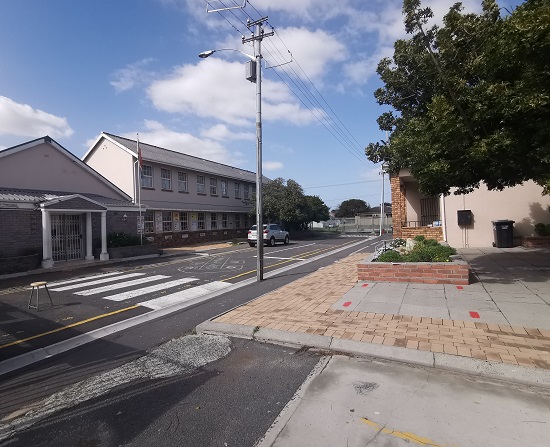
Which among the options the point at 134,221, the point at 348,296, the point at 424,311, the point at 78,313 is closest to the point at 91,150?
the point at 134,221

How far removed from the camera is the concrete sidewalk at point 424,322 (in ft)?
13.7

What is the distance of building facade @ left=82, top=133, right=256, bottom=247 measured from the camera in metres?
24.6

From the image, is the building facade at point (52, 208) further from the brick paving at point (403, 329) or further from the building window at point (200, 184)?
the brick paving at point (403, 329)

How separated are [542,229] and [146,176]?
2329 cm

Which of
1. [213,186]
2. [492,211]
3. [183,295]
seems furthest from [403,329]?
[213,186]

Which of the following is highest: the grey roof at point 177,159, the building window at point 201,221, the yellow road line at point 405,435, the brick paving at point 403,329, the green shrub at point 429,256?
the grey roof at point 177,159

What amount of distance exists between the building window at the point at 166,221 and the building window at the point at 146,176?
2.39 m

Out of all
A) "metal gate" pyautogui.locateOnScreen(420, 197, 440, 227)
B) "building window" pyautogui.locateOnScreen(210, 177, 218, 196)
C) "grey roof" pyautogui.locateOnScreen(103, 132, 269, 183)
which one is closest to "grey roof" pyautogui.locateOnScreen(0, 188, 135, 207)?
"grey roof" pyautogui.locateOnScreen(103, 132, 269, 183)

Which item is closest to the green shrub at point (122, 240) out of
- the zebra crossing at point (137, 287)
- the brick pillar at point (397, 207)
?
the zebra crossing at point (137, 287)

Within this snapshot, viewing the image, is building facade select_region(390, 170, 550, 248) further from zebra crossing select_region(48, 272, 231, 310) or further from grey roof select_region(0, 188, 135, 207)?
grey roof select_region(0, 188, 135, 207)

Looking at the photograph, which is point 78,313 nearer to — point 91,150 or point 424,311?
point 424,311

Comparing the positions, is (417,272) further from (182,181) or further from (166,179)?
(182,181)

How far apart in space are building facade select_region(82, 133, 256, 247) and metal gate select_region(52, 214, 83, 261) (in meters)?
3.68

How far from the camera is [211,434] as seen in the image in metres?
3.04
